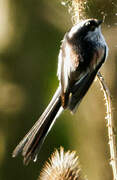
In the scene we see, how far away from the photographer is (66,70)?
2488 millimetres

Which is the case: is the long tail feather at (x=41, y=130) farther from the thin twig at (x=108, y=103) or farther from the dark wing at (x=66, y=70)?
the thin twig at (x=108, y=103)

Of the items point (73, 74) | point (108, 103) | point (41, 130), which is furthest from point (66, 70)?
point (108, 103)

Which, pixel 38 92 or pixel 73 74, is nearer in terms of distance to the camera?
pixel 73 74

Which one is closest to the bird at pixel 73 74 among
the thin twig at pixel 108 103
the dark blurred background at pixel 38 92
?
the thin twig at pixel 108 103

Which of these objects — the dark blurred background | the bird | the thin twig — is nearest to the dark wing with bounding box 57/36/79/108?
the bird

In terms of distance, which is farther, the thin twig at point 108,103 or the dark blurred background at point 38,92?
the dark blurred background at point 38,92

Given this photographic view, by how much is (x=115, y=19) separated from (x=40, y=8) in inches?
60.3

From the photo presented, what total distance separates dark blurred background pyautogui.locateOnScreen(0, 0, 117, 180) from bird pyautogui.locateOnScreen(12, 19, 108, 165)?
119 centimetres

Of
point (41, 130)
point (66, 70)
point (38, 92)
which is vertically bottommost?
point (38, 92)

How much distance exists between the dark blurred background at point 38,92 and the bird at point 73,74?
1187mm

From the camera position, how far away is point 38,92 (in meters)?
4.39

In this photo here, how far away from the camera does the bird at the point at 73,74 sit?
2.44m

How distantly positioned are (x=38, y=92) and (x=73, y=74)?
1922mm

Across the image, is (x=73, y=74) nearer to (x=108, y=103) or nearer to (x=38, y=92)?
(x=108, y=103)
